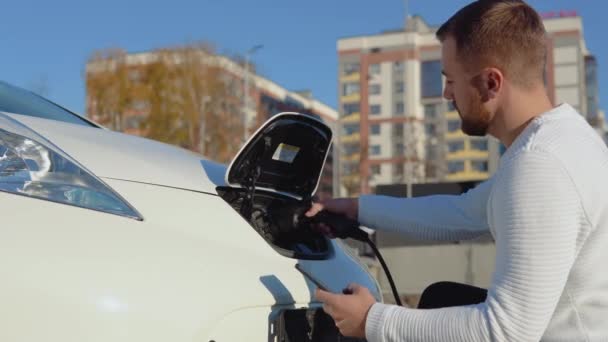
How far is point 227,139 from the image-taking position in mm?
46844

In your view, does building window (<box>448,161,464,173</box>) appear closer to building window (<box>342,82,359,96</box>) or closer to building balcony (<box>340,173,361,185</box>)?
building window (<box>342,82,359,96</box>)

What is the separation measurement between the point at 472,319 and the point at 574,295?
0.77ft

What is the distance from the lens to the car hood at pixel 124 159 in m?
1.89

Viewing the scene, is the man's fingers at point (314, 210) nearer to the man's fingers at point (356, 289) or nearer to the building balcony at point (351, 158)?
the man's fingers at point (356, 289)

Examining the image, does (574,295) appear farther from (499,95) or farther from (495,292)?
(499,95)

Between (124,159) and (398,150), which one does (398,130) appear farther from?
(124,159)

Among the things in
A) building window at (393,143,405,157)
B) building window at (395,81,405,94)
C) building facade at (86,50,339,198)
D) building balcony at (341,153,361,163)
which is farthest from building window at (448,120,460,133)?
building facade at (86,50,339,198)

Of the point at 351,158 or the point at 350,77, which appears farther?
the point at 350,77

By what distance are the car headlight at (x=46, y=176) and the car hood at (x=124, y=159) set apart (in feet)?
0.12

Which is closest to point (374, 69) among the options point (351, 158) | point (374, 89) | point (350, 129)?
point (374, 89)

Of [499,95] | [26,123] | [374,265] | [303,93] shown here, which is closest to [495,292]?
[499,95]

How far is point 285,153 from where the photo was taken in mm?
2309

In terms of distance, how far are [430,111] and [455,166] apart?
7.23 m

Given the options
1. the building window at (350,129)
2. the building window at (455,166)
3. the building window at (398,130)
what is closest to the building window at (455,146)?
the building window at (455,166)
